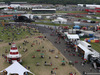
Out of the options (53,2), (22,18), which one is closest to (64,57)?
(22,18)

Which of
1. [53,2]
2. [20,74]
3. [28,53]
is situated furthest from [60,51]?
[53,2]

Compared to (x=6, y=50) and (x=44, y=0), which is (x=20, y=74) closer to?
(x=6, y=50)

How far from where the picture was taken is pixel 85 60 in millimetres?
31109

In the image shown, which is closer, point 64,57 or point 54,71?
point 54,71

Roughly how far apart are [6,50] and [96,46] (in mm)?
20897

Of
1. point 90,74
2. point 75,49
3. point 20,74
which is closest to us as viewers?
point 20,74

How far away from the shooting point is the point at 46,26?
65.7m

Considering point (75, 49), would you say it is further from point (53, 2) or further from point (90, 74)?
point (53, 2)

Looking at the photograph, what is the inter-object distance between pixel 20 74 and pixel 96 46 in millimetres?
22907

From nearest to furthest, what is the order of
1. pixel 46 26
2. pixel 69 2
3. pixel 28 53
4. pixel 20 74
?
pixel 20 74 → pixel 28 53 → pixel 46 26 → pixel 69 2

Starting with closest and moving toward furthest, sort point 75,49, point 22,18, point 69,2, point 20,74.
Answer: point 20,74, point 75,49, point 22,18, point 69,2

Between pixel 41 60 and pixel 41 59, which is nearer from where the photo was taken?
pixel 41 60

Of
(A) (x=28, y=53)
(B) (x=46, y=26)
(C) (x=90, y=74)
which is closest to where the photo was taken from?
(C) (x=90, y=74)

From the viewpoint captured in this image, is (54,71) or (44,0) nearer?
(54,71)
